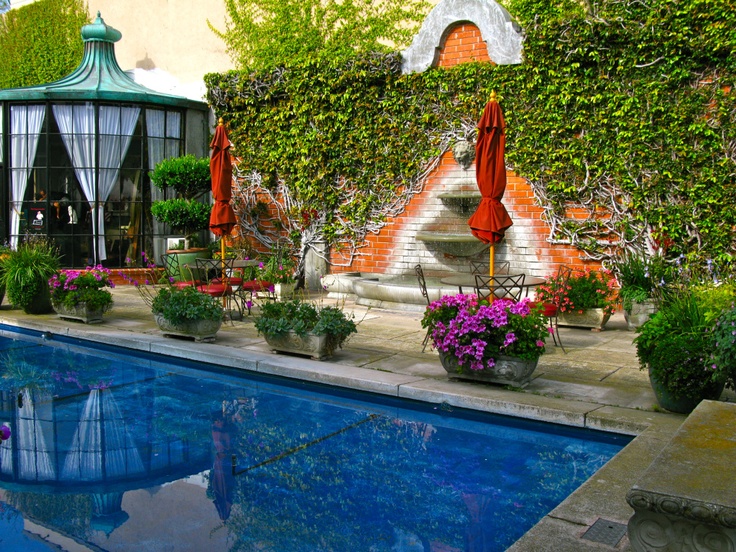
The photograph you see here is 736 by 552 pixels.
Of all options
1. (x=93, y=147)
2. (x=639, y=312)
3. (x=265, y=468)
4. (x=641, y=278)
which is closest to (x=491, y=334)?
(x=265, y=468)

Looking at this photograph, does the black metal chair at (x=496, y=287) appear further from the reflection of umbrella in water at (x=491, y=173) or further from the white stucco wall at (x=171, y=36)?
the white stucco wall at (x=171, y=36)

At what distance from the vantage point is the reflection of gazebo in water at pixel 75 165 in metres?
13.3

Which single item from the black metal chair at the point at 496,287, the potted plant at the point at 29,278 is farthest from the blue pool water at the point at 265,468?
the potted plant at the point at 29,278

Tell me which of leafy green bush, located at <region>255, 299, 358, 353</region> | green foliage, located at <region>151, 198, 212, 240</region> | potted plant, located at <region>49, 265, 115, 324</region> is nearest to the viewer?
leafy green bush, located at <region>255, 299, 358, 353</region>

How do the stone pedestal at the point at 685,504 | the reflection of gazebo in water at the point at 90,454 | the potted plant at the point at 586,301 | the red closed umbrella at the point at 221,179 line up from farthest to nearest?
the red closed umbrella at the point at 221,179 → the potted plant at the point at 586,301 → the reflection of gazebo in water at the point at 90,454 → the stone pedestal at the point at 685,504

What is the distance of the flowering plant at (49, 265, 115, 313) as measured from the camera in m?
9.10

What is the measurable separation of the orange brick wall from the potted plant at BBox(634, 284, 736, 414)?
4.86m

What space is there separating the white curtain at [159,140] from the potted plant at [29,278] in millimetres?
3772

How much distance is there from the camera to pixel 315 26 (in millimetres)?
14547

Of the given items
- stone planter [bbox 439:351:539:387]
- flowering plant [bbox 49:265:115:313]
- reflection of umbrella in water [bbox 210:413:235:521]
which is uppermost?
flowering plant [bbox 49:265:115:313]

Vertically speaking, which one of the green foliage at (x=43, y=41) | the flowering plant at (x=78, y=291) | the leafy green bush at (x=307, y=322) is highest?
the green foliage at (x=43, y=41)

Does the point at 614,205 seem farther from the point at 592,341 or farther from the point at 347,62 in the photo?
the point at 347,62

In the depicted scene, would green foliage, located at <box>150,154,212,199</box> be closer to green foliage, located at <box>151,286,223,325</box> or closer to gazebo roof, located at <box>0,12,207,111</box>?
gazebo roof, located at <box>0,12,207,111</box>

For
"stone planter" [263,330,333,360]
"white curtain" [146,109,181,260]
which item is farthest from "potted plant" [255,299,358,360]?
"white curtain" [146,109,181,260]
